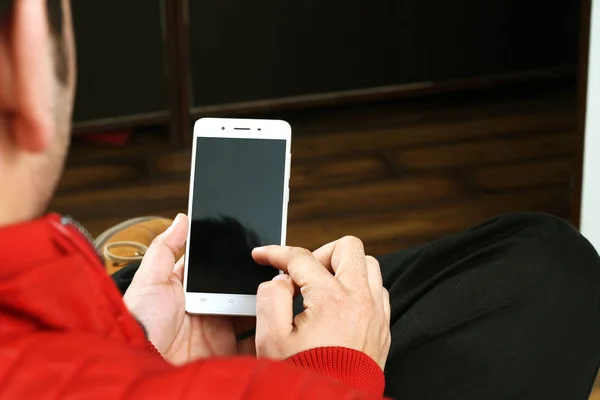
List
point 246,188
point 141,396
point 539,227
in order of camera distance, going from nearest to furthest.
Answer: point 141,396 → point 246,188 → point 539,227

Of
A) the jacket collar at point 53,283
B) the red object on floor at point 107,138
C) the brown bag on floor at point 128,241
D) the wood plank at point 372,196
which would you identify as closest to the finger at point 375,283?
the jacket collar at point 53,283

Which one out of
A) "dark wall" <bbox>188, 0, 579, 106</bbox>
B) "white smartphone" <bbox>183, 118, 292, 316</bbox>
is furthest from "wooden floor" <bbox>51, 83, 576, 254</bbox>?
"white smartphone" <bbox>183, 118, 292, 316</bbox>

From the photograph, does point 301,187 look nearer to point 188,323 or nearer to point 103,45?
point 103,45

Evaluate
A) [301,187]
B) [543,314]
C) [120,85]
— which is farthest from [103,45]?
[543,314]

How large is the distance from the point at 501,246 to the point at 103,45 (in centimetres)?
137

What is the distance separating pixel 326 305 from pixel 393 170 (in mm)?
1421

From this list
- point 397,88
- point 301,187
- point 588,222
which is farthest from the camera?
point 397,88

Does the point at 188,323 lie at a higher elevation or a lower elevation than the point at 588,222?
higher

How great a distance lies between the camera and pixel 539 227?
103 cm

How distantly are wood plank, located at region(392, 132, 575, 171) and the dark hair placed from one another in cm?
176

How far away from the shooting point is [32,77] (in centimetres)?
39

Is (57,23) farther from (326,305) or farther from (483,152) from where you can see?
(483,152)

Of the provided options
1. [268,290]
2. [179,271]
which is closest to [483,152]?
[179,271]

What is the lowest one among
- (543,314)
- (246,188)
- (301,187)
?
(301,187)
